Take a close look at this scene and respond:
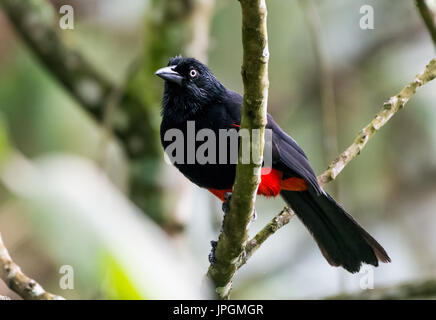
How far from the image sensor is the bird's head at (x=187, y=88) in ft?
11.3

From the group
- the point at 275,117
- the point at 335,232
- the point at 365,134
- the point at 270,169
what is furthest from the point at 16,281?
the point at 275,117

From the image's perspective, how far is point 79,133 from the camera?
580 centimetres

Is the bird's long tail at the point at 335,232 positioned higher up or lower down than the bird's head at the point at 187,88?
lower down

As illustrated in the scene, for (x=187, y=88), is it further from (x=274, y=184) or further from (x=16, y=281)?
(x=16, y=281)

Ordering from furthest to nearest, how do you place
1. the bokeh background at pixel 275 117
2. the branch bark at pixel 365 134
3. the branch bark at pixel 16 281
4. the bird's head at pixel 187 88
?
1. the bokeh background at pixel 275 117
2. the bird's head at pixel 187 88
3. the branch bark at pixel 365 134
4. the branch bark at pixel 16 281

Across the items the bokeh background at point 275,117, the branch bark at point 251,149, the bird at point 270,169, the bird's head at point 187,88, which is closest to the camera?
the branch bark at point 251,149

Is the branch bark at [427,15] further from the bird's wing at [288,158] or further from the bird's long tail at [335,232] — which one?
the bird's long tail at [335,232]

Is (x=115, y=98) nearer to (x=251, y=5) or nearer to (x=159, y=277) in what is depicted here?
(x=251, y=5)

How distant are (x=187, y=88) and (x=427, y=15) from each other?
1.35 metres

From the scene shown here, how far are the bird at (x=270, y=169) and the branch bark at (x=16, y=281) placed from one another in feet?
3.98

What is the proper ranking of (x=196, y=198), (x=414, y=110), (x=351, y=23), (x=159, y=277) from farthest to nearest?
1. (x=351, y=23)
2. (x=414, y=110)
3. (x=196, y=198)
4. (x=159, y=277)

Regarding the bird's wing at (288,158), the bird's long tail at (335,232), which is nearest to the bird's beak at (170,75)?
the bird's wing at (288,158)

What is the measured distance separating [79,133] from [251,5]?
4.32 metres

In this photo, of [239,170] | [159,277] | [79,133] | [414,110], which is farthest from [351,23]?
[159,277]
